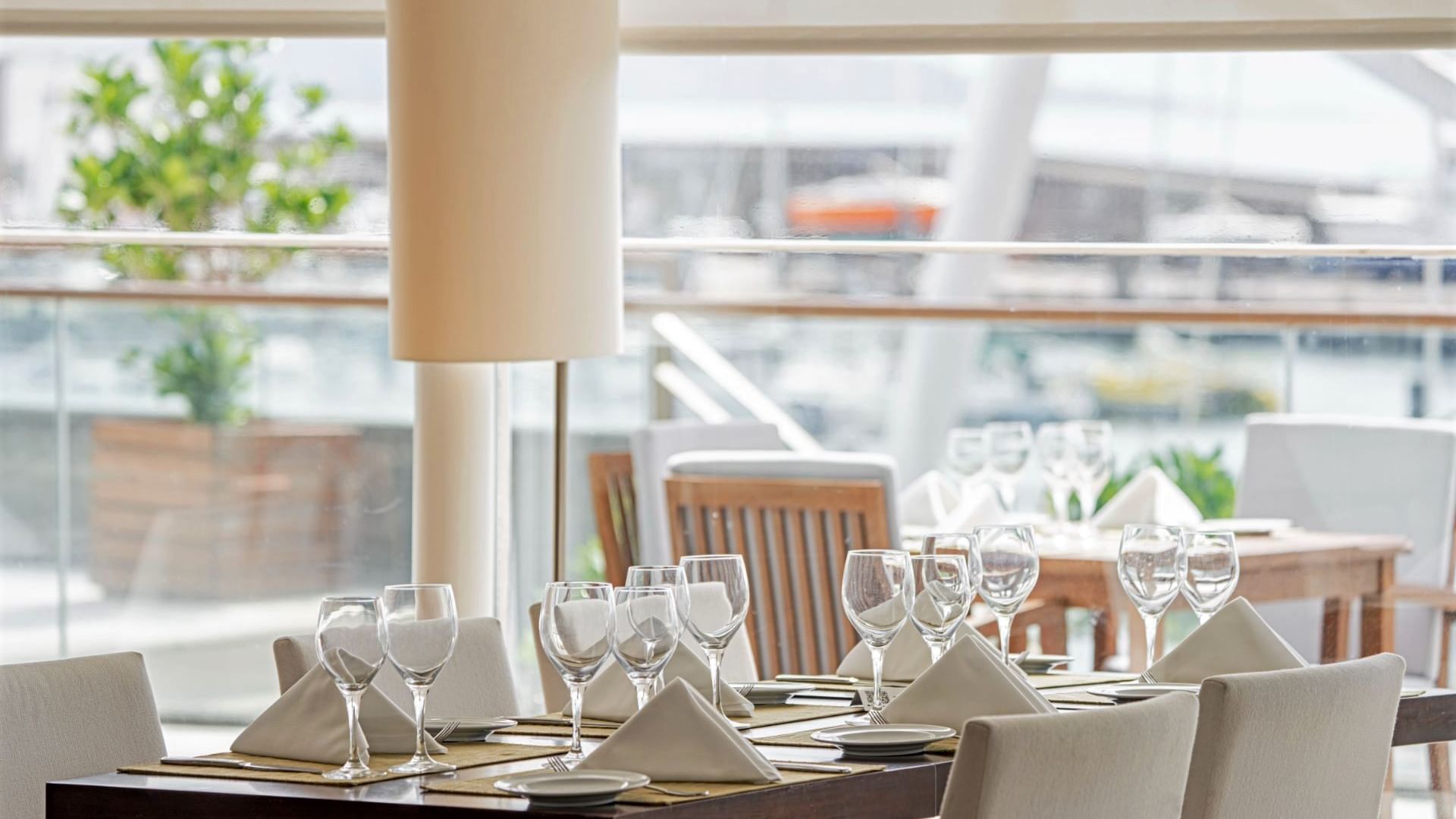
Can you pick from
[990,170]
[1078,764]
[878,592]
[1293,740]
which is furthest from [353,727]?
[990,170]

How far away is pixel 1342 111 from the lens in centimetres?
476

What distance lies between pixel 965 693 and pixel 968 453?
6.54 feet

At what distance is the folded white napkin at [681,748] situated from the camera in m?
1.84

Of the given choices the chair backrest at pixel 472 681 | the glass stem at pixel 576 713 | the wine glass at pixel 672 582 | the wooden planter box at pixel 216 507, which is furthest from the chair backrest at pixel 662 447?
the glass stem at pixel 576 713

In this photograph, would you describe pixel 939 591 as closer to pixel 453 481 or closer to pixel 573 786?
pixel 573 786

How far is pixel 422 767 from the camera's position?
195 cm

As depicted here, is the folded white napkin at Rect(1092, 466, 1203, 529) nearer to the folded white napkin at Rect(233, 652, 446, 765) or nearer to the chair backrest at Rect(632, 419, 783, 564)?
the chair backrest at Rect(632, 419, 783, 564)

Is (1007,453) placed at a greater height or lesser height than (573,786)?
greater

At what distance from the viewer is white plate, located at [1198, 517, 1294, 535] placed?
12.9ft

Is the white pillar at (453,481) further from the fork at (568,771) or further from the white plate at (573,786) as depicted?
the white plate at (573,786)

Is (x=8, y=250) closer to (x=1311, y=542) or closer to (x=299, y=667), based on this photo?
(x=299, y=667)

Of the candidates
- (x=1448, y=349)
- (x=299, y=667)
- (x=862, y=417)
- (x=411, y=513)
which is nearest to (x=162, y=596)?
(x=411, y=513)

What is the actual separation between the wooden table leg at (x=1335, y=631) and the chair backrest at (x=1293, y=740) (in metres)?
1.90

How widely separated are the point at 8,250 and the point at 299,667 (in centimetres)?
256
